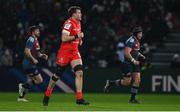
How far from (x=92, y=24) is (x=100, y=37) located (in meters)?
0.87

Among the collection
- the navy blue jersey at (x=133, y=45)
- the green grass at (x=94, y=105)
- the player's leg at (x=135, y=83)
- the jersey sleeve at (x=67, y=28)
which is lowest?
the green grass at (x=94, y=105)

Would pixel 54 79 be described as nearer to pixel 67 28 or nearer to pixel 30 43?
pixel 67 28

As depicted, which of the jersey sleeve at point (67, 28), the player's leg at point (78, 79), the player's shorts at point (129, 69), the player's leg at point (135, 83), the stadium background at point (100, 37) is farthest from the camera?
the stadium background at point (100, 37)

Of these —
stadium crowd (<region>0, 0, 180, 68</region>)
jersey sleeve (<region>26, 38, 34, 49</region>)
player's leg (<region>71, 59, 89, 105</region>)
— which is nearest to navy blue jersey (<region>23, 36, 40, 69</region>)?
jersey sleeve (<region>26, 38, 34, 49</region>)

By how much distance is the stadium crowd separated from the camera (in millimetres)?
25469

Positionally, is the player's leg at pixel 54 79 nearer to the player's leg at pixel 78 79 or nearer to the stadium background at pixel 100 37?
the player's leg at pixel 78 79

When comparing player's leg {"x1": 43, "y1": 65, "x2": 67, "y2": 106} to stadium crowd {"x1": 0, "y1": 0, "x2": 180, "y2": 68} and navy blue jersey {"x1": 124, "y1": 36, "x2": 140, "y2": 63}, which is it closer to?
navy blue jersey {"x1": 124, "y1": 36, "x2": 140, "y2": 63}

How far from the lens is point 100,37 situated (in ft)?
85.6

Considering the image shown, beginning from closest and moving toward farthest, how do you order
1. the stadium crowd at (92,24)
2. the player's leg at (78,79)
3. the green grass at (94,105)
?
the green grass at (94,105)
the player's leg at (78,79)
the stadium crowd at (92,24)

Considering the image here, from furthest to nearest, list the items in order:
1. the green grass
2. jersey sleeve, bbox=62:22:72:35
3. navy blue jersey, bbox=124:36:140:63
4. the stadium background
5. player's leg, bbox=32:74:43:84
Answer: the stadium background
player's leg, bbox=32:74:43:84
navy blue jersey, bbox=124:36:140:63
jersey sleeve, bbox=62:22:72:35
the green grass

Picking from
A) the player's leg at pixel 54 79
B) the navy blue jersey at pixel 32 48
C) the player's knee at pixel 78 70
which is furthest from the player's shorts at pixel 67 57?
the navy blue jersey at pixel 32 48

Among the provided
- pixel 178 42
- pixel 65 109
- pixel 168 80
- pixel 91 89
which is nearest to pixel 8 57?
pixel 91 89

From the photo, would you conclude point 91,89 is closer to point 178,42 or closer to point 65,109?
point 178,42

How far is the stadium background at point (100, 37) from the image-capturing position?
80.1ft
